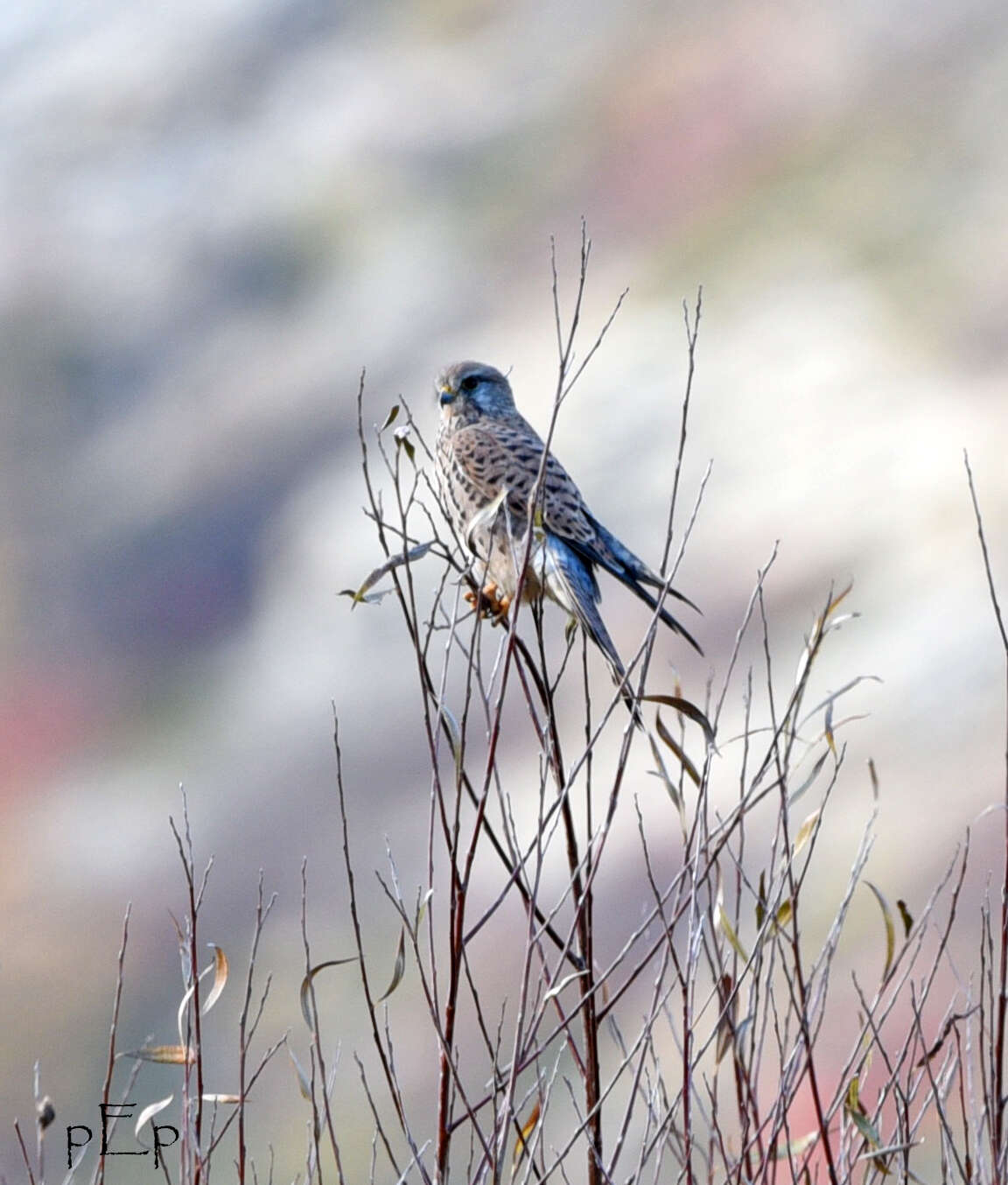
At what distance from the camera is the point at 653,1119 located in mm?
1312

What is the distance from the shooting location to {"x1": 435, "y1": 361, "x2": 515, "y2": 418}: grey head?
3238 millimetres

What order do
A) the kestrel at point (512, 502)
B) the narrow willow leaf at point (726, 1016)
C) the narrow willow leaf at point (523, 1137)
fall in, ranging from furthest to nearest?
the kestrel at point (512, 502), the narrow willow leaf at point (523, 1137), the narrow willow leaf at point (726, 1016)

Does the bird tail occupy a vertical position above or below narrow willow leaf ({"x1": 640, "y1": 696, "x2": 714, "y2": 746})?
above

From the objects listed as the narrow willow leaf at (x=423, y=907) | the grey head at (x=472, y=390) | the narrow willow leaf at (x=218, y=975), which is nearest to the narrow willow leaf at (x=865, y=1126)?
the narrow willow leaf at (x=423, y=907)

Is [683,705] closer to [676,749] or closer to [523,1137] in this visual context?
[676,749]

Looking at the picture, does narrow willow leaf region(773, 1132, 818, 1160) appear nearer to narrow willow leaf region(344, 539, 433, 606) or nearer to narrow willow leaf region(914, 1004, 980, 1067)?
narrow willow leaf region(914, 1004, 980, 1067)

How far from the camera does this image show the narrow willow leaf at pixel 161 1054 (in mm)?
1319

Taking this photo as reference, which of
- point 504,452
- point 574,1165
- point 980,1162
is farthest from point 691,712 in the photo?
point 574,1165

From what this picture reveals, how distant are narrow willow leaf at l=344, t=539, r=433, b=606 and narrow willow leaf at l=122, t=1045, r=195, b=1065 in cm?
51

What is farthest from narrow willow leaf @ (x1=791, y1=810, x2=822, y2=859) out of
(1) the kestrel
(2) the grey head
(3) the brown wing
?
(2) the grey head

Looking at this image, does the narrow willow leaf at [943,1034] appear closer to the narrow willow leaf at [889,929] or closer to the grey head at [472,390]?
the narrow willow leaf at [889,929]

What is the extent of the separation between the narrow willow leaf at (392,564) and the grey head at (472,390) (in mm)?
1825

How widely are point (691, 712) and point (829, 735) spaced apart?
0.49ft

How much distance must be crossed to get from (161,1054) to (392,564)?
0.57 m
